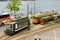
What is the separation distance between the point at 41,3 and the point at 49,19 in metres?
9.78

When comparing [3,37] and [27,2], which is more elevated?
[27,2]

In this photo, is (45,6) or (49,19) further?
(45,6)

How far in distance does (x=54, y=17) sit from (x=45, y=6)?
8.85m

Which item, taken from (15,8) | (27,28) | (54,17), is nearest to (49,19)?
(54,17)

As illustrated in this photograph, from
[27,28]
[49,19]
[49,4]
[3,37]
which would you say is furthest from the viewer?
[49,4]

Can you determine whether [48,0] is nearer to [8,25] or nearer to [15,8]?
[15,8]

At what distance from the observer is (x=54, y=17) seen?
1689cm

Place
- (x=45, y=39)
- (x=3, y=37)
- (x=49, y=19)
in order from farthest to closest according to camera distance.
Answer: (x=49, y=19)
(x=3, y=37)
(x=45, y=39)

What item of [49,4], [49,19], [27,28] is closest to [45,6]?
[49,4]

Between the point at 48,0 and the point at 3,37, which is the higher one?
the point at 48,0

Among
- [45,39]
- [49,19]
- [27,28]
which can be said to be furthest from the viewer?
[49,19]

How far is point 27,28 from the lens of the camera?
42.1 ft

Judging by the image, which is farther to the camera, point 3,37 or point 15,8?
point 15,8

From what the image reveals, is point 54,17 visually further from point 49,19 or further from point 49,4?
point 49,4
